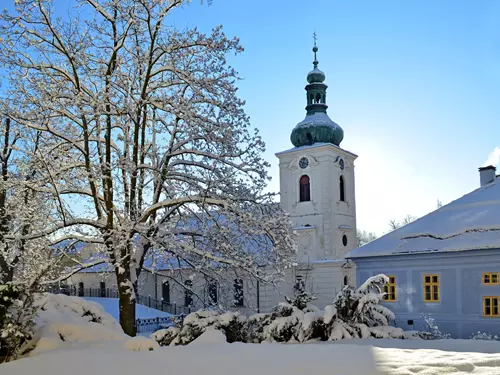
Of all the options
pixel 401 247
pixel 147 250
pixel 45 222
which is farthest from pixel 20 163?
pixel 401 247

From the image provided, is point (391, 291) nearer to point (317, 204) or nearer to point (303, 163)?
point (317, 204)

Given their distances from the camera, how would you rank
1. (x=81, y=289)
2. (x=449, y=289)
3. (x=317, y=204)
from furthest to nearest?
(x=81, y=289) → (x=317, y=204) → (x=449, y=289)

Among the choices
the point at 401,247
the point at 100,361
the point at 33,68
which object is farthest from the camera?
the point at 401,247

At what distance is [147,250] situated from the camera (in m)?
15.2

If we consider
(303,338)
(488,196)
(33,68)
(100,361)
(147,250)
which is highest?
(33,68)

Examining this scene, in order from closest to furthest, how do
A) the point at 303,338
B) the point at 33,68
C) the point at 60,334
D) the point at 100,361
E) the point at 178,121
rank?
1. the point at 100,361
2. the point at 60,334
3. the point at 303,338
4. the point at 33,68
5. the point at 178,121

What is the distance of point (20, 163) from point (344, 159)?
33637mm

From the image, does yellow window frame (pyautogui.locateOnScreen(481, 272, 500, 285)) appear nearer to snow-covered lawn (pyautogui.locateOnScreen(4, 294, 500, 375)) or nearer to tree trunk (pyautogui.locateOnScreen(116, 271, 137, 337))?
tree trunk (pyautogui.locateOnScreen(116, 271, 137, 337))

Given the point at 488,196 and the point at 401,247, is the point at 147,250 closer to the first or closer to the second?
the point at 401,247

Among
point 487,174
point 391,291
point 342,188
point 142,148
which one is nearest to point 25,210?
point 142,148

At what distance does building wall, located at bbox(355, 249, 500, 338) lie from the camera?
71.9 feet

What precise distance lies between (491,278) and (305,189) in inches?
896

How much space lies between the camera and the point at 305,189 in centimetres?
4372

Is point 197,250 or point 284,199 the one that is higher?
point 284,199
